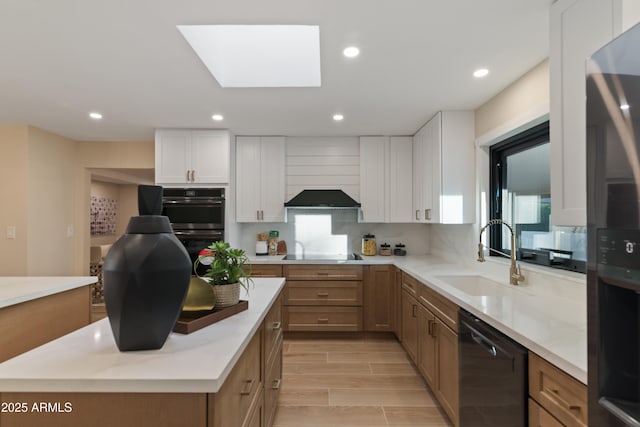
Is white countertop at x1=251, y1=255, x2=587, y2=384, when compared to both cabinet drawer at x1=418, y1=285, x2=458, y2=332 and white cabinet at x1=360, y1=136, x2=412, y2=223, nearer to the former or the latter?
cabinet drawer at x1=418, y1=285, x2=458, y2=332

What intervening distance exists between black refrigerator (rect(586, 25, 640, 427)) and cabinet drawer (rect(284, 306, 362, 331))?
9.56 ft

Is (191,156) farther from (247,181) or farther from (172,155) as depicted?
(247,181)

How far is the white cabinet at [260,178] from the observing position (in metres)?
3.94

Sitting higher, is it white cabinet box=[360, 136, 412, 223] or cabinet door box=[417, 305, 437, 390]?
white cabinet box=[360, 136, 412, 223]

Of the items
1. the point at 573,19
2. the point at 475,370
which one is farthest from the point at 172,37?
the point at 475,370

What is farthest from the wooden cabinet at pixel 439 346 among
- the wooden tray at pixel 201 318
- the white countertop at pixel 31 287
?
the white countertop at pixel 31 287

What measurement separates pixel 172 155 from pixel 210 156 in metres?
0.43

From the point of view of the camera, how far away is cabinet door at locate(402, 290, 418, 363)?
2771 mm

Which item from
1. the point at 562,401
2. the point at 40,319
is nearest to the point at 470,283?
the point at 562,401

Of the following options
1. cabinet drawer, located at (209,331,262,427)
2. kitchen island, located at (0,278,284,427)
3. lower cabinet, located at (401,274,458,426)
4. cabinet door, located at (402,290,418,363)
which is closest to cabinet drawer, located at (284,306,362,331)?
cabinet door, located at (402,290,418,363)

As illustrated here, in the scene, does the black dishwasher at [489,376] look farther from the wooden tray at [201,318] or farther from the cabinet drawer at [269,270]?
the cabinet drawer at [269,270]

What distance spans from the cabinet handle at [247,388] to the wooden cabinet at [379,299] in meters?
2.42

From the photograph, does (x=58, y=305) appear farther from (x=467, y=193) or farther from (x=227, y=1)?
(x=467, y=193)

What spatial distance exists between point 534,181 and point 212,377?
8.07 ft
